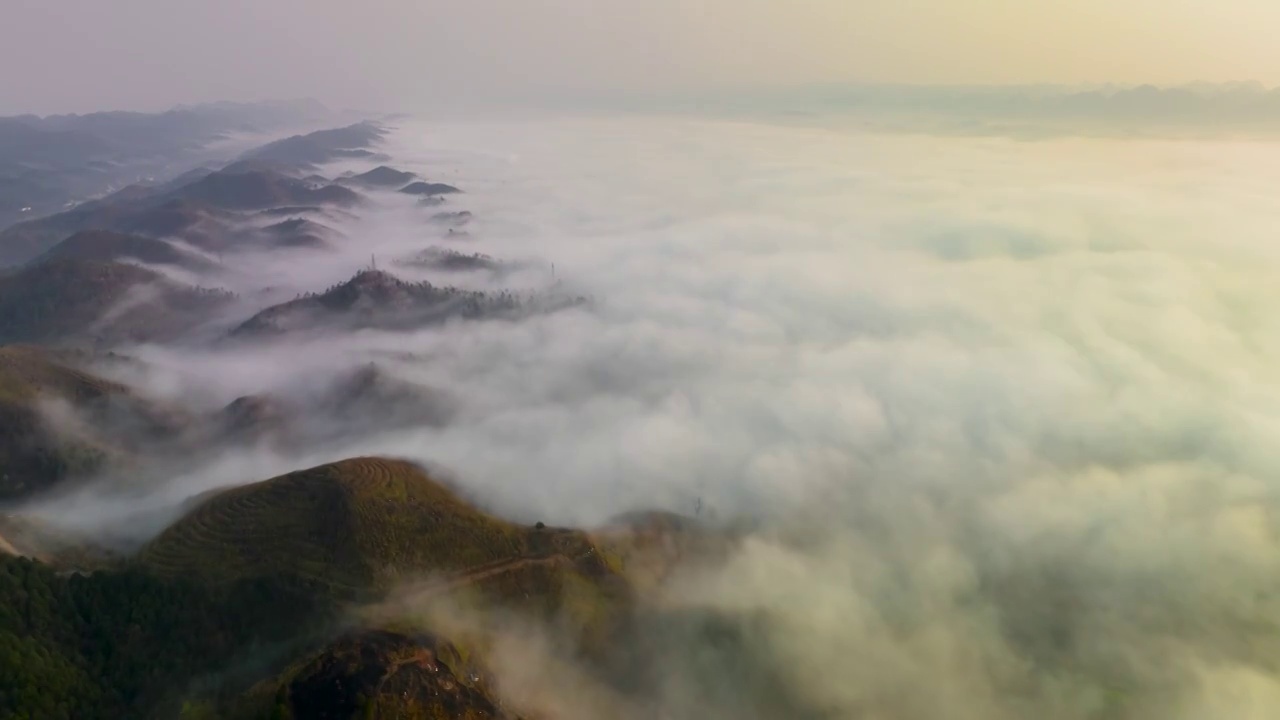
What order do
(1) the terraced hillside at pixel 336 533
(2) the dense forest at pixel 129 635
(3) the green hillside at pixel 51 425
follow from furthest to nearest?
(3) the green hillside at pixel 51 425
(1) the terraced hillside at pixel 336 533
(2) the dense forest at pixel 129 635

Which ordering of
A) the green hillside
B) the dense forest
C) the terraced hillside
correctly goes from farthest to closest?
1. the green hillside
2. the terraced hillside
3. the dense forest

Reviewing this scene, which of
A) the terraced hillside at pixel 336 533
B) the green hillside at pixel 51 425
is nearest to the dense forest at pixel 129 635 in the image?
the terraced hillside at pixel 336 533

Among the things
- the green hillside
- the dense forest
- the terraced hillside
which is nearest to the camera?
the dense forest

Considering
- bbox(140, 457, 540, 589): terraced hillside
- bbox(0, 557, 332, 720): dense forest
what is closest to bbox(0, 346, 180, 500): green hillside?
bbox(140, 457, 540, 589): terraced hillside

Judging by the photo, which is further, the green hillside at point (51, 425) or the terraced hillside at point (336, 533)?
the green hillside at point (51, 425)

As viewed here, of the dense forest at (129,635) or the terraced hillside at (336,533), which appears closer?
the dense forest at (129,635)

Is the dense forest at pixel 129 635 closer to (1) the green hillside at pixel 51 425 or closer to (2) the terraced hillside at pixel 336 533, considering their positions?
(2) the terraced hillside at pixel 336 533

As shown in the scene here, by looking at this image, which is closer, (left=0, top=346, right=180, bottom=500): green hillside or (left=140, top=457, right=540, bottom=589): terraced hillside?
(left=140, top=457, right=540, bottom=589): terraced hillside

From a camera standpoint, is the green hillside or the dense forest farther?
the green hillside

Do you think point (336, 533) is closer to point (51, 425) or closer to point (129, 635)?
point (129, 635)

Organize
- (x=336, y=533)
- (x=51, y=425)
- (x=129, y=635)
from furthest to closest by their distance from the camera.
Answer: (x=51, y=425) < (x=336, y=533) < (x=129, y=635)

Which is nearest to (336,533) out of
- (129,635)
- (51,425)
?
(129,635)

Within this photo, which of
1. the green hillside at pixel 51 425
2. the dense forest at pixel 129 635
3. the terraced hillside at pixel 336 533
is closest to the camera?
the dense forest at pixel 129 635

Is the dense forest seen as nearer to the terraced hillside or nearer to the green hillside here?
the terraced hillside
